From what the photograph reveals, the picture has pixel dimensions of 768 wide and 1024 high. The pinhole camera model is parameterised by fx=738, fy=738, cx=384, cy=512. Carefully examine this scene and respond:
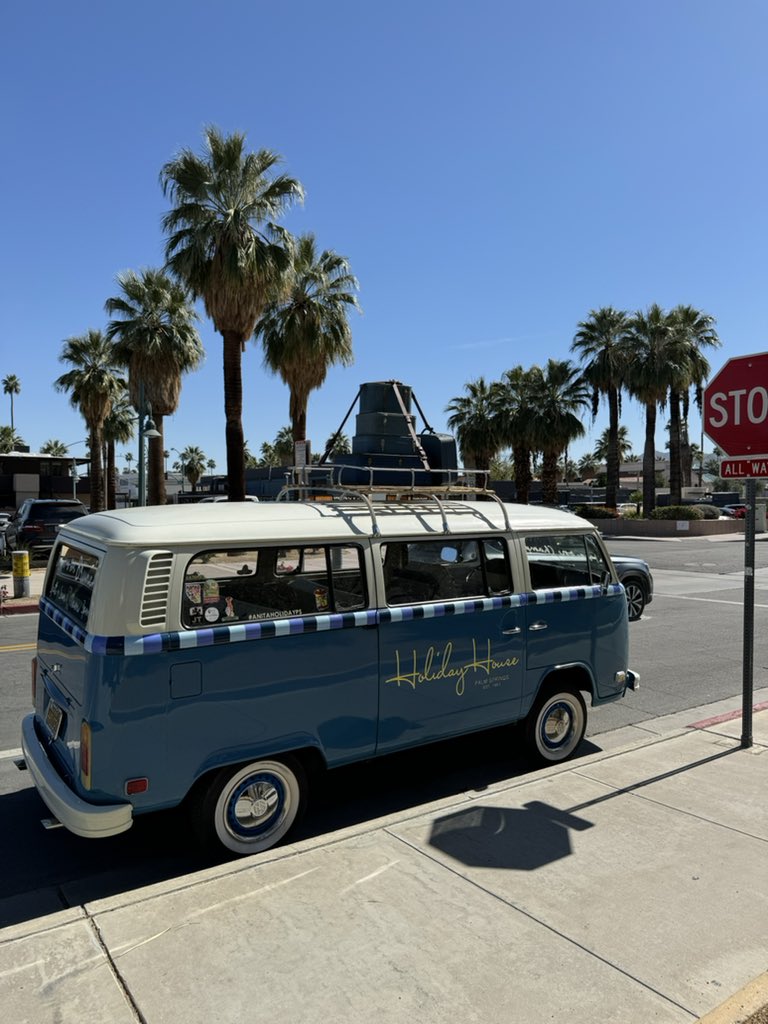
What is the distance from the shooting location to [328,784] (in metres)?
5.57

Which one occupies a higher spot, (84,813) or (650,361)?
(650,361)

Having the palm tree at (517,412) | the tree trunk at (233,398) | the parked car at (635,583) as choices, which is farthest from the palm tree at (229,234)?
the palm tree at (517,412)

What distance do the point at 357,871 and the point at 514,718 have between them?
1.88 m

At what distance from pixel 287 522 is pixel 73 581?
4.39ft

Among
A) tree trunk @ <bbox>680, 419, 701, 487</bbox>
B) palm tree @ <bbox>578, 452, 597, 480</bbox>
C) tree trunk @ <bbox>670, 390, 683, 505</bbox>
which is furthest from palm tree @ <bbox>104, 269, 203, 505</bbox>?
palm tree @ <bbox>578, 452, 597, 480</bbox>

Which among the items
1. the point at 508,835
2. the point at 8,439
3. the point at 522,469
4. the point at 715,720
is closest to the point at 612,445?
the point at 522,469

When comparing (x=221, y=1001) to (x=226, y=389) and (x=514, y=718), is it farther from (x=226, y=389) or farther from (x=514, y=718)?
(x=226, y=389)

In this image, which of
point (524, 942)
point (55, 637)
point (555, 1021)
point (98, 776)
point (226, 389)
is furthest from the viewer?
point (226, 389)

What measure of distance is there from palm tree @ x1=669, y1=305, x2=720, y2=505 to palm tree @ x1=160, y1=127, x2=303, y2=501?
1006 inches

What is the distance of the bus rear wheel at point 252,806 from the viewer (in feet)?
13.4

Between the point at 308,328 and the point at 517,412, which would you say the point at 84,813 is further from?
the point at 517,412

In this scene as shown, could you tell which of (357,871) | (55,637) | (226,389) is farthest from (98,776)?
(226,389)

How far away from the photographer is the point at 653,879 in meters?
3.87

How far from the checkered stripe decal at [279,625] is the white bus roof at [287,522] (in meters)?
0.47
